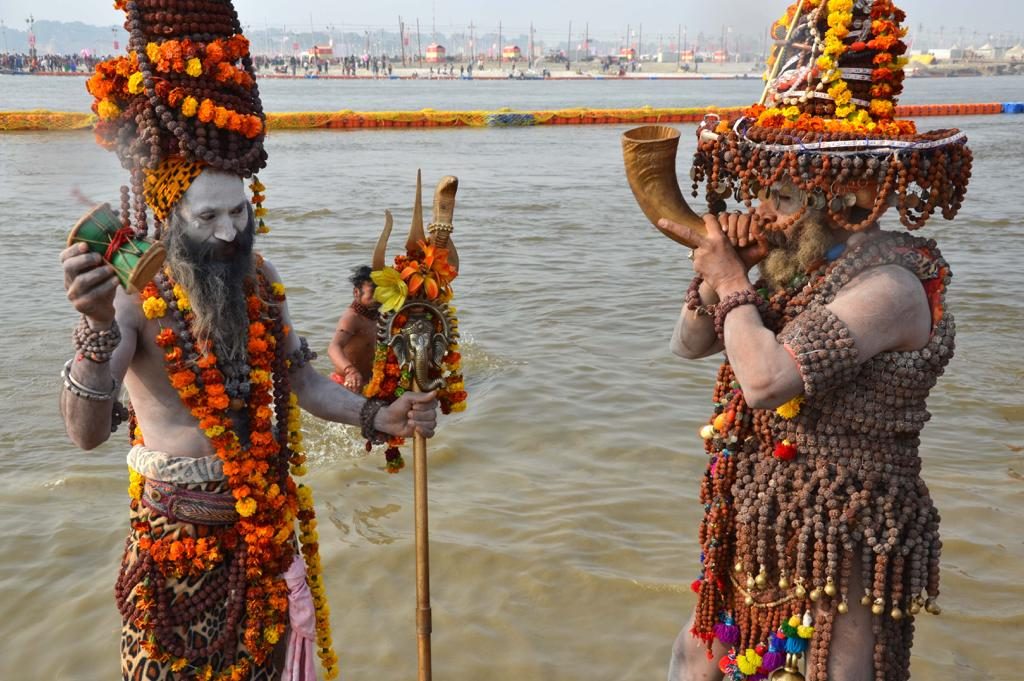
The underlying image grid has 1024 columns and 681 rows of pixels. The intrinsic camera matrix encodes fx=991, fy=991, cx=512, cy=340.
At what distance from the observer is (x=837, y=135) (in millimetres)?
2768

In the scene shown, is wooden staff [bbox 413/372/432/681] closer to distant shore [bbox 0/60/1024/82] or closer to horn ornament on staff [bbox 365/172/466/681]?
horn ornament on staff [bbox 365/172/466/681]

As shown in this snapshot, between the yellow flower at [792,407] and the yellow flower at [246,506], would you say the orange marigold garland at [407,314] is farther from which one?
the yellow flower at [792,407]

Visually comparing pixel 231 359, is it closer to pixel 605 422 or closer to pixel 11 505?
pixel 11 505

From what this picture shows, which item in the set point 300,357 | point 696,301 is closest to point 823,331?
point 696,301

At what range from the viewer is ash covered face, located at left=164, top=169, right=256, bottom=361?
275 cm

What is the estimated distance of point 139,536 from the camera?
2.92 meters

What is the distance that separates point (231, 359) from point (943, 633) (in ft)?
11.5

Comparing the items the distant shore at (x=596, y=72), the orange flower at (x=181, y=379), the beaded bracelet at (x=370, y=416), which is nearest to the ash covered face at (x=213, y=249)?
the orange flower at (x=181, y=379)

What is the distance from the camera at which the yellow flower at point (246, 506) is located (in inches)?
113

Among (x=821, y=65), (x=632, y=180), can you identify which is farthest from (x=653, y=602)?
(x=821, y=65)

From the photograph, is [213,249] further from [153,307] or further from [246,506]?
[246,506]

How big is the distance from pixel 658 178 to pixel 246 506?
1.59 m

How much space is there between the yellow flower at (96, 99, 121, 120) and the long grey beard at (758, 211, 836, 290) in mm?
1917

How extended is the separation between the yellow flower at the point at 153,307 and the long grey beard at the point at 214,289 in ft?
0.25
